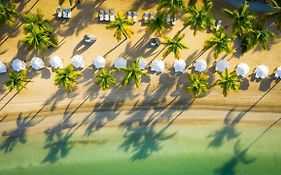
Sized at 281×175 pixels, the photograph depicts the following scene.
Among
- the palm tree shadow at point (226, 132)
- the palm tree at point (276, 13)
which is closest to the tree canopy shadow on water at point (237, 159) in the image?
the palm tree shadow at point (226, 132)

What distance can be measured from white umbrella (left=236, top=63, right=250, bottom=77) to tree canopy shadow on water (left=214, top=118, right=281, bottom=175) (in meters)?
4.33

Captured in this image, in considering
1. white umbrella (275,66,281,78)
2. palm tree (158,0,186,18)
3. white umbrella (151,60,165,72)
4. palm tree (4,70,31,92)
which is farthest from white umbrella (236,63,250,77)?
palm tree (4,70,31,92)

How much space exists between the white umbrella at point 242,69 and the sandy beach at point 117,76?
567 millimetres

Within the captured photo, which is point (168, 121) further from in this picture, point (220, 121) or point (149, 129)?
point (220, 121)

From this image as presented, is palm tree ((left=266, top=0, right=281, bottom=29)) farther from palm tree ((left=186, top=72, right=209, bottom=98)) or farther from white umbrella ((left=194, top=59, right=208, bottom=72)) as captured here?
palm tree ((left=186, top=72, right=209, bottom=98))

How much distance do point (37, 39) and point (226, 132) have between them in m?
14.3

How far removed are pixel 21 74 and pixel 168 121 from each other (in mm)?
10386

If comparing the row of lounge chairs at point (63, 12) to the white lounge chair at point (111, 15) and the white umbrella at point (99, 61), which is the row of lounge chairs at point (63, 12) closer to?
the white lounge chair at point (111, 15)

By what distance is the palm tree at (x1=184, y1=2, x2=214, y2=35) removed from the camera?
25156 mm

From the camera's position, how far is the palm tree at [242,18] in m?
25.3

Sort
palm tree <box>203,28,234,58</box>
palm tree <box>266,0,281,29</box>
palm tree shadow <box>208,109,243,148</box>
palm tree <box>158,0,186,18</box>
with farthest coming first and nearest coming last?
palm tree shadow <box>208,109,243,148</box>
palm tree <box>203,28,234,58</box>
palm tree <box>266,0,281,29</box>
palm tree <box>158,0,186,18</box>

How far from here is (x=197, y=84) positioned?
85.6 ft

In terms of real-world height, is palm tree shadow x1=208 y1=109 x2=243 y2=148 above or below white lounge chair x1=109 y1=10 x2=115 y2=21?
below

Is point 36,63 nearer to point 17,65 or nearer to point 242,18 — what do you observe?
point 17,65
